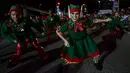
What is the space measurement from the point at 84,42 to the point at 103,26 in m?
17.8

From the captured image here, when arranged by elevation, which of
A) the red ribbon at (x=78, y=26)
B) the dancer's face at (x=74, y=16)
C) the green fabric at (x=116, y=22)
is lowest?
the green fabric at (x=116, y=22)

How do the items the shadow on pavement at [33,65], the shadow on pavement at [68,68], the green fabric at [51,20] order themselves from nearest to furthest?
the shadow on pavement at [68,68], the shadow on pavement at [33,65], the green fabric at [51,20]

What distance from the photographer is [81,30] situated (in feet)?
17.5

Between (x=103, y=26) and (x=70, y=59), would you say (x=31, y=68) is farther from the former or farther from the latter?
(x=103, y=26)

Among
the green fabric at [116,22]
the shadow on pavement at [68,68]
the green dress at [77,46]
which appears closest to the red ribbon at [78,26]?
the green dress at [77,46]

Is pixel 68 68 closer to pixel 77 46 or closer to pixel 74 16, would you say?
pixel 77 46

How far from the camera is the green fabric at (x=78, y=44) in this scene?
17.7 ft

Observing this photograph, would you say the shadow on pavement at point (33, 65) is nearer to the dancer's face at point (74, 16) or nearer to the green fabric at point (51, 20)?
the dancer's face at point (74, 16)

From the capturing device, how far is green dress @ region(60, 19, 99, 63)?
5.40m

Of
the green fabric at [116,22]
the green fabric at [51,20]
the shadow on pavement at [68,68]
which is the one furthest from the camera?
the green fabric at [51,20]

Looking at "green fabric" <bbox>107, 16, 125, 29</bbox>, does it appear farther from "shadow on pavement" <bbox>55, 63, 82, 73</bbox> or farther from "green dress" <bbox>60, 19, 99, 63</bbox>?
"green dress" <bbox>60, 19, 99, 63</bbox>

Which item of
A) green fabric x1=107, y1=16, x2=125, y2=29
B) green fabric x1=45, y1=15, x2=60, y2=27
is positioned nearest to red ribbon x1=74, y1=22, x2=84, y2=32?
green fabric x1=107, y1=16, x2=125, y2=29

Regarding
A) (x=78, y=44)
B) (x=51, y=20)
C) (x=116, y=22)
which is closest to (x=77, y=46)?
(x=78, y=44)

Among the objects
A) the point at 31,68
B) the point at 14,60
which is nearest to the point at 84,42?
the point at 31,68
